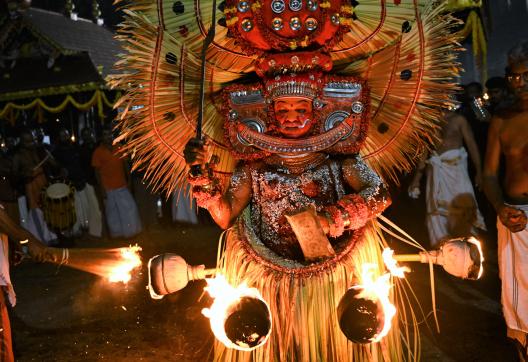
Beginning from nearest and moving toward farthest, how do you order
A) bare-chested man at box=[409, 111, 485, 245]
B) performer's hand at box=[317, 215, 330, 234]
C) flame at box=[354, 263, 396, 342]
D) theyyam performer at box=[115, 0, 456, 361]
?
1. flame at box=[354, 263, 396, 342]
2. performer's hand at box=[317, 215, 330, 234]
3. theyyam performer at box=[115, 0, 456, 361]
4. bare-chested man at box=[409, 111, 485, 245]

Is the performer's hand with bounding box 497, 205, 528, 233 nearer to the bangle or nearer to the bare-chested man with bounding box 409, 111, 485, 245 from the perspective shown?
the bangle

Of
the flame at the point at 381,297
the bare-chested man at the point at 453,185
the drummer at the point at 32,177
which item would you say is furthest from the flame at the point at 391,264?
the drummer at the point at 32,177

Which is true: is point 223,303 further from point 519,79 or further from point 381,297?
point 519,79

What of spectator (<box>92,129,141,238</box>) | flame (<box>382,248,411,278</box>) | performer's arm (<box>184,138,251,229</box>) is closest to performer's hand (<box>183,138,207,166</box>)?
performer's arm (<box>184,138,251,229</box>)

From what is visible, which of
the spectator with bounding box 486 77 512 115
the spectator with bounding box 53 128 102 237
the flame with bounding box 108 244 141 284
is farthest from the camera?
the spectator with bounding box 53 128 102 237

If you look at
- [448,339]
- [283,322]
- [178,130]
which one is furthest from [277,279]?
[448,339]

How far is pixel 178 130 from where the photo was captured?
9.85 feet

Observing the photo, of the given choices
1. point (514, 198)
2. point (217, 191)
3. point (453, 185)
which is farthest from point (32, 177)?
point (514, 198)

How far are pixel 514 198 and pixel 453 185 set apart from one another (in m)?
2.45

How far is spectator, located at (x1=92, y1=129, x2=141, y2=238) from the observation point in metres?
8.12

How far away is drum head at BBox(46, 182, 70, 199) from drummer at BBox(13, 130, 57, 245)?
0.79 ft

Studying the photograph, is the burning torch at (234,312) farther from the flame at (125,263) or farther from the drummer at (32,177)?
the drummer at (32,177)

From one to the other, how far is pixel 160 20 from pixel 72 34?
863 inches

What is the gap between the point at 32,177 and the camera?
8125 millimetres
